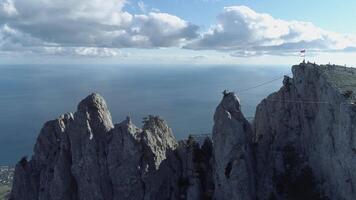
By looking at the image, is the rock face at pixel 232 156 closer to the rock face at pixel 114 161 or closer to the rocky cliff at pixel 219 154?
the rocky cliff at pixel 219 154

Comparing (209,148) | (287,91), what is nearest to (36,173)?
(209,148)

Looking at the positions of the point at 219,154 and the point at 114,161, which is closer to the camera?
the point at 219,154

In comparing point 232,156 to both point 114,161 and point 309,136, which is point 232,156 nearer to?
point 309,136

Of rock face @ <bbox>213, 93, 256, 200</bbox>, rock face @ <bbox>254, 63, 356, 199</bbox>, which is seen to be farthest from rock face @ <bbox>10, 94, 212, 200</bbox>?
rock face @ <bbox>254, 63, 356, 199</bbox>

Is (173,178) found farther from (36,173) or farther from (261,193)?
(36,173)

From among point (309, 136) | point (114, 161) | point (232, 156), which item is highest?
point (309, 136)

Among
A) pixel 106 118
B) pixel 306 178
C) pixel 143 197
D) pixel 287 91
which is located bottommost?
pixel 143 197

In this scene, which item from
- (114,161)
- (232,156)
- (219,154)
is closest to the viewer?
(232,156)

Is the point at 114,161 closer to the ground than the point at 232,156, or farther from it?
closer to the ground

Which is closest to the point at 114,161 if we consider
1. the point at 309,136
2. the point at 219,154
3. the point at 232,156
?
the point at 219,154
